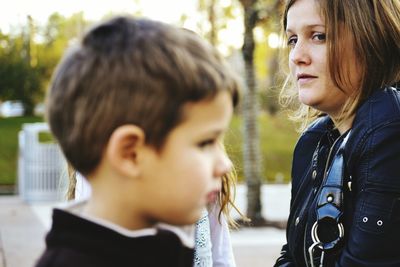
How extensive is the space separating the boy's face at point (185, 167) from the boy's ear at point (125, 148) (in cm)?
2

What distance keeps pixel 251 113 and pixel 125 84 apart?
8.82 meters

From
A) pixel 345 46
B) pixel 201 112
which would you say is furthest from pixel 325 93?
pixel 201 112

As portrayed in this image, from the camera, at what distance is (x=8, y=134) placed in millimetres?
21750

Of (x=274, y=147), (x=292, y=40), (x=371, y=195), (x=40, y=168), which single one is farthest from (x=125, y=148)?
(x=274, y=147)

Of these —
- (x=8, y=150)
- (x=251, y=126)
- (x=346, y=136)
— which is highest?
(x=346, y=136)

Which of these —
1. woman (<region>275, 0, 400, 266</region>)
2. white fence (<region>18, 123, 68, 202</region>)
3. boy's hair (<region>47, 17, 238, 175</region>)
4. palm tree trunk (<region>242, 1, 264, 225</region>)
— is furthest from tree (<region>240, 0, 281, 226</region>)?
boy's hair (<region>47, 17, 238, 175</region>)

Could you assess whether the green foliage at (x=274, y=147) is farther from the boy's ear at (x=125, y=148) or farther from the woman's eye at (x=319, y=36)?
the boy's ear at (x=125, y=148)

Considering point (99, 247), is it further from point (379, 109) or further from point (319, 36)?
point (319, 36)

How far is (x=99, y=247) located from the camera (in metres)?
1.24

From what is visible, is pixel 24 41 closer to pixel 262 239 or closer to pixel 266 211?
pixel 266 211

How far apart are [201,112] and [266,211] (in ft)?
35.0

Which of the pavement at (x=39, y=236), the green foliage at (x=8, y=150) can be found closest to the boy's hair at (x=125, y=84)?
the pavement at (x=39, y=236)

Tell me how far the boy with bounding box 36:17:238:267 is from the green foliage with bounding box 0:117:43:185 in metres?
15.5

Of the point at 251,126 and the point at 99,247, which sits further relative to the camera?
the point at 251,126
